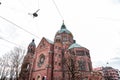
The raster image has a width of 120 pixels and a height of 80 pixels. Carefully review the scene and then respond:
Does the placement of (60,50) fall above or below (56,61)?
above

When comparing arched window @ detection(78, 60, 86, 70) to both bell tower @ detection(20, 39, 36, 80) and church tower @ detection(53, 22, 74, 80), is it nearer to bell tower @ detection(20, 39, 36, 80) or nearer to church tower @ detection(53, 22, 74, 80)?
church tower @ detection(53, 22, 74, 80)

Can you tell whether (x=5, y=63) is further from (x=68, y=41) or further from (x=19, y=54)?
(x=68, y=41)

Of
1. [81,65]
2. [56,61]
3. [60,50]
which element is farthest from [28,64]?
[81,65]

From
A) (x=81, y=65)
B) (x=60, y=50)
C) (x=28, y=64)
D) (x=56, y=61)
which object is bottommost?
(x=81, y=65)

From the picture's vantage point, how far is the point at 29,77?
33.9 m

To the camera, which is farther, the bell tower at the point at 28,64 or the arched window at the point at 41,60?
the bell tower at the point at 28,64

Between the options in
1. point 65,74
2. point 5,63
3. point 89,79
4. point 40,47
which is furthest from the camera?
point 40,47

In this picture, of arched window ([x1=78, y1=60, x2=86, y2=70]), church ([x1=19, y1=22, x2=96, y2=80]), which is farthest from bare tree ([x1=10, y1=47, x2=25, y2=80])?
arched window ([x1=78, y1=60, x2=86, y2=70])

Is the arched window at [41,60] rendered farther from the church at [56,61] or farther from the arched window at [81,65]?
the arched window at [81,65]

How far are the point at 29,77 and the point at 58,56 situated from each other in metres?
10.6

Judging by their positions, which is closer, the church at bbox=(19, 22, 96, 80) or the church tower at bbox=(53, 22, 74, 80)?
the church at bbox=(19, 22, 96, 80)

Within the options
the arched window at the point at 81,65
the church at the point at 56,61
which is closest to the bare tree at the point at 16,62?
the church at the point at 56,61

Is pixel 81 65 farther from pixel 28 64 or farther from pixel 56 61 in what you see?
pixel 28 64

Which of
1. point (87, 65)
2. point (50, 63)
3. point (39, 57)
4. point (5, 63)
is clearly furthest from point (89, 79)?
A: point (5, 63)
